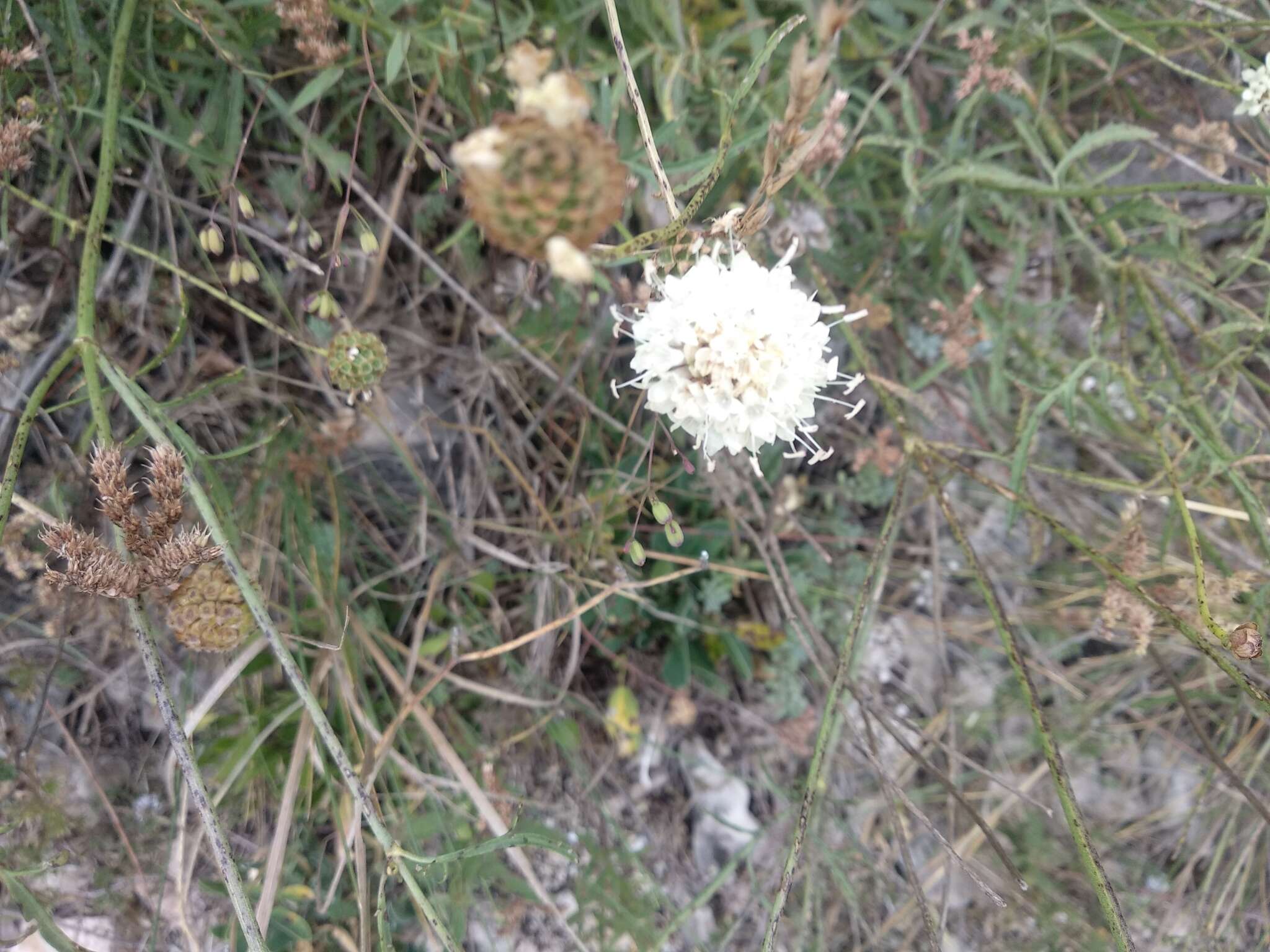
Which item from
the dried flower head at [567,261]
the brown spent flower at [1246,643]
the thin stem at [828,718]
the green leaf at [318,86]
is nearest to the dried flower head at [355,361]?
the green leaf at [318,86]

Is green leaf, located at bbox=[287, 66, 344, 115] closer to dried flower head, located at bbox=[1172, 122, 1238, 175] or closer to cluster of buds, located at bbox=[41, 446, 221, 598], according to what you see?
cluster of buds, located at bbox=[41, 446, 221, 598]

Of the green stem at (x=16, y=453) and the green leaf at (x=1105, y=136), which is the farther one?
the green leaf at (x=1105, y=136)

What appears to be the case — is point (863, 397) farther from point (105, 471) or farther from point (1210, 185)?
point (105, 471)

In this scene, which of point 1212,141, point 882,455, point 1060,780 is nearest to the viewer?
point 1060,780

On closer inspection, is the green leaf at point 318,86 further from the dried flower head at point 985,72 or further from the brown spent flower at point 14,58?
the dried flower head at point 985,72

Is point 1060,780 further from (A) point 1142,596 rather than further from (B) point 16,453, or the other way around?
(B) point 16,453

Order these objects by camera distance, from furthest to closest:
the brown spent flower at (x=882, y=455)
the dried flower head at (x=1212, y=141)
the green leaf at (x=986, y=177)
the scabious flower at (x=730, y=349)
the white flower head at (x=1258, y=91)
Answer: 1. the brown spent flower at (x=882, y=455)
2. the dried flower head at (x=1212, y=141)
3. the green leaf at (x=986, y=177)
4. the white flower head at (x=1258, y=91)
5. the scabious flower at (x=730, y=349)

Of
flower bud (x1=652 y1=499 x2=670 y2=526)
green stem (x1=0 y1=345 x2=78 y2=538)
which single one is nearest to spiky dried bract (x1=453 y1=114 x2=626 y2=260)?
flower bud (x1=652 y1=499 x2=670 y2=526)

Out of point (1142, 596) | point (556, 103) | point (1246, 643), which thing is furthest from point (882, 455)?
point (556, 103)
